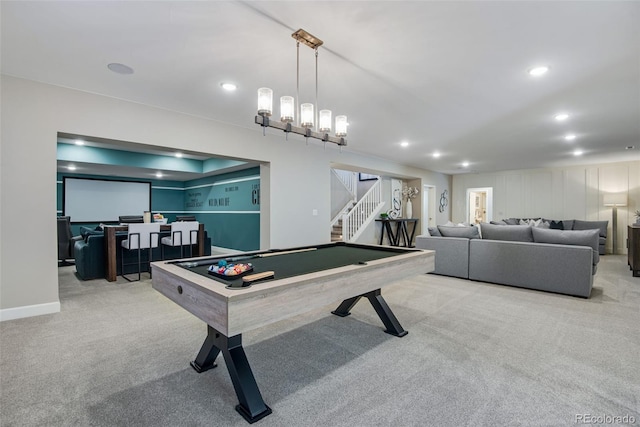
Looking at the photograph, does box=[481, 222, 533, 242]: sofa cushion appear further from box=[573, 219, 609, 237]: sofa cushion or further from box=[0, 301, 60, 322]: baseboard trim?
box=[0, 301, 60, 322]: baseboard trim

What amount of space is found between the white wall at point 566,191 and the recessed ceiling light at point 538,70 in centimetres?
733

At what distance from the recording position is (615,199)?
717 cm

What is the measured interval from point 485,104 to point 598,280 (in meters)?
3.38

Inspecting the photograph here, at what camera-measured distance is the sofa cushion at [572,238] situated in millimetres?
3842

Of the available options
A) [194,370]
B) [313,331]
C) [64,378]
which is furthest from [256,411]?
[64,378]

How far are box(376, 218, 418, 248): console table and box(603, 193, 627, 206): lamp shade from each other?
4462 millimetres

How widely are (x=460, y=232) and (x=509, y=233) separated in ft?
2.22

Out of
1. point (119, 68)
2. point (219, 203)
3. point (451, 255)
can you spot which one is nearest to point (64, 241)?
point (219, 203)

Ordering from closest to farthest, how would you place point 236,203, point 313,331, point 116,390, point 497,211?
point 116,390, point 313,331, point 236,203, point 497,211

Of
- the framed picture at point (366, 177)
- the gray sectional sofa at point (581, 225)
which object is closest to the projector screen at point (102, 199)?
the framed picture at point (366, 177)

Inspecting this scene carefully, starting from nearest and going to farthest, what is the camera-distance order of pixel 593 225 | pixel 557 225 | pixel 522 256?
pixel 522 256 < pixel 593 225 < pixel 557 225

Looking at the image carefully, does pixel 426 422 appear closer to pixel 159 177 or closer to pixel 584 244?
pixel 584 244

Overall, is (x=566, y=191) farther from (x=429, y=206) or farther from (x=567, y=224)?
(x=429, y=206)

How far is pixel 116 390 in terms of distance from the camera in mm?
1846
